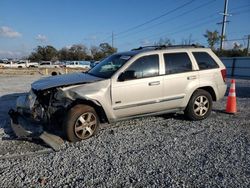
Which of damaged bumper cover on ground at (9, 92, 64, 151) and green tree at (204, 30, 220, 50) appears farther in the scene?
green tree at (204, 30, 220, 50)

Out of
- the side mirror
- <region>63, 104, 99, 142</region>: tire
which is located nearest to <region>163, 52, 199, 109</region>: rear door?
the side mirror

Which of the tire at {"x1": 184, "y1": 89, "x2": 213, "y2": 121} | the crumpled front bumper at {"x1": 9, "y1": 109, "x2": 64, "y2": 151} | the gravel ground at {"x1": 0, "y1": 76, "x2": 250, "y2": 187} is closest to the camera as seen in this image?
the gravel ground at {"x1": 0, "y1": 76, "x2": 250, "y2": 187}

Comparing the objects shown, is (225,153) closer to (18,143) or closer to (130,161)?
(130,161)

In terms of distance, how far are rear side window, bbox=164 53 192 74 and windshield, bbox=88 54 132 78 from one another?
3.11ft

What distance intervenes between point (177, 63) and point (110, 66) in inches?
63.1

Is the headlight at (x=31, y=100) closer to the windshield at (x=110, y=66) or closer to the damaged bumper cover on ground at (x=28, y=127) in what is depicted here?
the damaged bumper cover on ground at (x=28, y=127)

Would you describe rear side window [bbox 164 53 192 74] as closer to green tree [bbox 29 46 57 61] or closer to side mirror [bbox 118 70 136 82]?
side mirror [bbox 118 70 136 82]

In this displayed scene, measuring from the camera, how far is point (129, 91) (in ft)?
18.6

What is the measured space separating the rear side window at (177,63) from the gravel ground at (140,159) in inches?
52.0

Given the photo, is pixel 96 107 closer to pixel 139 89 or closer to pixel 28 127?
pixel 139 89

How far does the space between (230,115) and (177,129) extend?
222cm

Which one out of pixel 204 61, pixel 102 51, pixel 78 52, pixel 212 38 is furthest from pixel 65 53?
pixel 204 61

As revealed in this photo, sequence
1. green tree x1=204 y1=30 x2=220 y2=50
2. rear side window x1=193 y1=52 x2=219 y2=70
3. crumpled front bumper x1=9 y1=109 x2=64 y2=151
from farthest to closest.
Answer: green tree x1=204 y1=30 x2=220 y2=50 < rear side window x1=193 y1=52 x2=219 y2=70 < crumpled front bumper x1=9 y1=109 x2=64 y2=151

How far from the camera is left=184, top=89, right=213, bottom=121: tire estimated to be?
6547 millimetres
